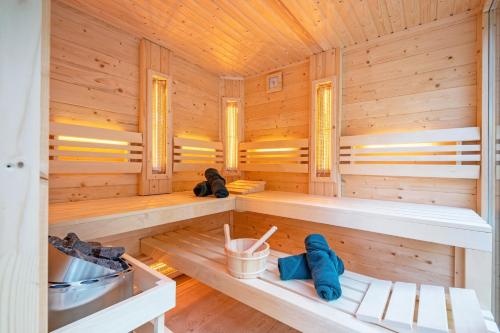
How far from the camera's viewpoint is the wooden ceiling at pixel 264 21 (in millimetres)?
1906

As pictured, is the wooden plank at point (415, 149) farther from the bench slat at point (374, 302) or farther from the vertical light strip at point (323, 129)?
the bench slat at point (374, 302)

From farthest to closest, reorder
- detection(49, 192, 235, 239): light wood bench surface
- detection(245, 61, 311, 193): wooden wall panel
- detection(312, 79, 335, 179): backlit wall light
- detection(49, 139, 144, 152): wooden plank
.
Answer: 1. detection(245, 61, 311, 193): wooden wall panel
2. detection(312, 79, 335, 179): backlit wall light
3. detection(49, 139, 144, 152): wooden plank
4. detection(49, 192, 235, 239): light wood bench surface

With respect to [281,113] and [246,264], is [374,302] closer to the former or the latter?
[246,264]

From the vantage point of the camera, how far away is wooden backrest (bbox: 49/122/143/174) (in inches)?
73.9

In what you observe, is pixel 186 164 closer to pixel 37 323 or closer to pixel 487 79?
pixel 37 323

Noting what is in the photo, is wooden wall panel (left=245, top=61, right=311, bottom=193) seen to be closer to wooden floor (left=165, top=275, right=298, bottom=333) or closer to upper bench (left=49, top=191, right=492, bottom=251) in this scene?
upper bench (left=49, top=191, right=492, bottom=251)

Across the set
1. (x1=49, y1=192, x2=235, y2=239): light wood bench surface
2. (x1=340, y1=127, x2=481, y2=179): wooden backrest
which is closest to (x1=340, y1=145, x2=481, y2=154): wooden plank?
(x1=340, y1=127, x2=481, y2=179): wooden backrest

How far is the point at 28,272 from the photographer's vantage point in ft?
1.65

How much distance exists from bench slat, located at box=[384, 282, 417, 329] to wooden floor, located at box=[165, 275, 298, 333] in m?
0.98

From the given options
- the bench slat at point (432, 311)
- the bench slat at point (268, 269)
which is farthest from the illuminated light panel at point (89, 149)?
the bench slat at point (432, 311)

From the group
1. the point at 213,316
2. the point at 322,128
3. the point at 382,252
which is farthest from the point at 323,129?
the point at 213,316

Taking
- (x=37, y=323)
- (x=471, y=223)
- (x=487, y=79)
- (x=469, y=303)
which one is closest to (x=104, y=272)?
(x=37, y=323)

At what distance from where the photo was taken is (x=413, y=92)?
7.11 ft

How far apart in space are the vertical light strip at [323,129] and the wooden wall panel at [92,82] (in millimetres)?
1674
